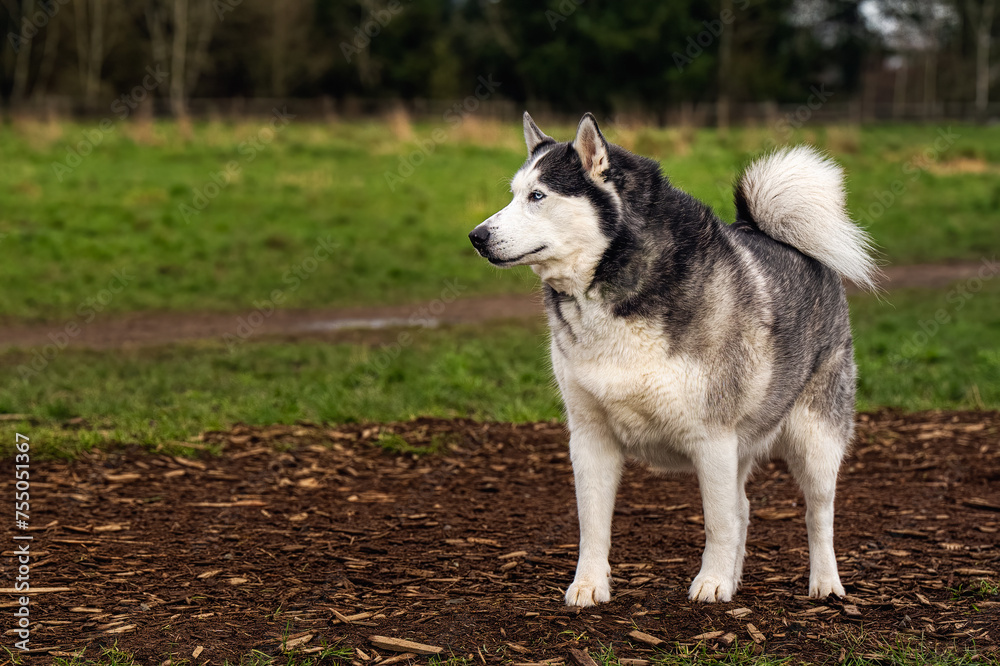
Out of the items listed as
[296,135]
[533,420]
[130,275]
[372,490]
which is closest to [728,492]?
[372,490]

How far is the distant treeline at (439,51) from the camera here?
125ft

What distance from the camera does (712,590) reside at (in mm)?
4191

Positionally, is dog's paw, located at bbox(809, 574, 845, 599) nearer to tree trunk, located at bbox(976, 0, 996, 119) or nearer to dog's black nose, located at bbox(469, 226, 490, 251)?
dog's black nose, located at bbox(469, 226, 490, 251)

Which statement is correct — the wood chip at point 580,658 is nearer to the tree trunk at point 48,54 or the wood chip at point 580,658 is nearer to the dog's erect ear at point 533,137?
the dog's erect ear at point 533,137

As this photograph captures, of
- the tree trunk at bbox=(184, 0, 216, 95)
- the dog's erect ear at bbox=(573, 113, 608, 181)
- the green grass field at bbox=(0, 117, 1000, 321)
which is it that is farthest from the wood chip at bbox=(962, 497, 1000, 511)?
the tree trunk at bbox=(184, 0, 216, 95)

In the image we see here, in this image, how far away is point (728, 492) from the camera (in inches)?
161

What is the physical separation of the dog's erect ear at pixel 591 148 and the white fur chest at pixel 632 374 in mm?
511

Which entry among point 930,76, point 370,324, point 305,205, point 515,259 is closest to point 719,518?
point 515,259

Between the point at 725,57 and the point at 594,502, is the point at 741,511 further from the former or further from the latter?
the point at 725,57

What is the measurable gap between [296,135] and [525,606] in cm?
1967

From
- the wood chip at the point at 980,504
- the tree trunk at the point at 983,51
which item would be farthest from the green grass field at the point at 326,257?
the tree trunk at the point at 983,51

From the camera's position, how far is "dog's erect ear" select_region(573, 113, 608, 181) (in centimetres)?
392

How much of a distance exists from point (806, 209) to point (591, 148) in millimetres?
1236

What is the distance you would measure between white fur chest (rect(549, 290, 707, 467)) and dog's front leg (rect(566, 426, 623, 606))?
0.49 ft
